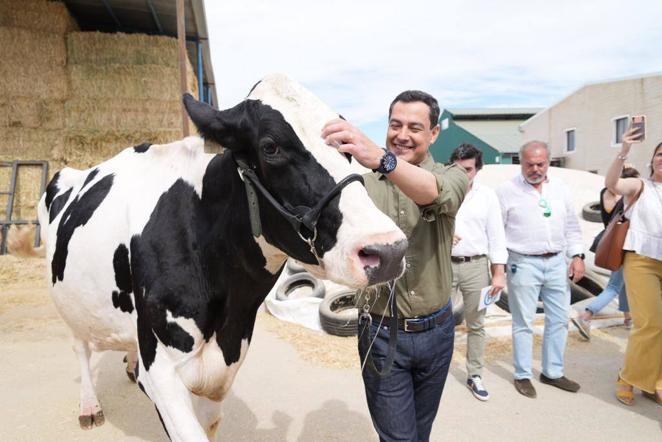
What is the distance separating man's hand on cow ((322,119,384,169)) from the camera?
4.49ft

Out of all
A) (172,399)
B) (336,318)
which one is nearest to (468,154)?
(336,318)

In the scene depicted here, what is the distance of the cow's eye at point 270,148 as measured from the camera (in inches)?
56.6

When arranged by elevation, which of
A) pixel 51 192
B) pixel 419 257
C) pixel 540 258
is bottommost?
pixel 540 258

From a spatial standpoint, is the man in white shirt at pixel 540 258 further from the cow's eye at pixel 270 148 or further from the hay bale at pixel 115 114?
the hay bale at pixel 115 114

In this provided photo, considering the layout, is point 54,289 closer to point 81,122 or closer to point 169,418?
point 169,418

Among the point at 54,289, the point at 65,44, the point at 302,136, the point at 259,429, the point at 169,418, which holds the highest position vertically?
the point at 65,44

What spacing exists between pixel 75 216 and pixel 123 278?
73 centimetres

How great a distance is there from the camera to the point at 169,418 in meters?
1.81

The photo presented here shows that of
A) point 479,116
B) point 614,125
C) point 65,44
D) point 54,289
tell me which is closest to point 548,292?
point 54,289

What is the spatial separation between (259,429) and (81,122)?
314 inches

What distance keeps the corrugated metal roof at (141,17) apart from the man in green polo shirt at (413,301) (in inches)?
306

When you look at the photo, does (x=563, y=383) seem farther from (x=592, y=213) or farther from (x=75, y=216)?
(x=592, y=213)

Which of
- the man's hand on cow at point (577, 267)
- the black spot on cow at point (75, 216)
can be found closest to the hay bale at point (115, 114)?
the black spot on cow at point (75, 216)

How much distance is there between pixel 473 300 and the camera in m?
4.00
